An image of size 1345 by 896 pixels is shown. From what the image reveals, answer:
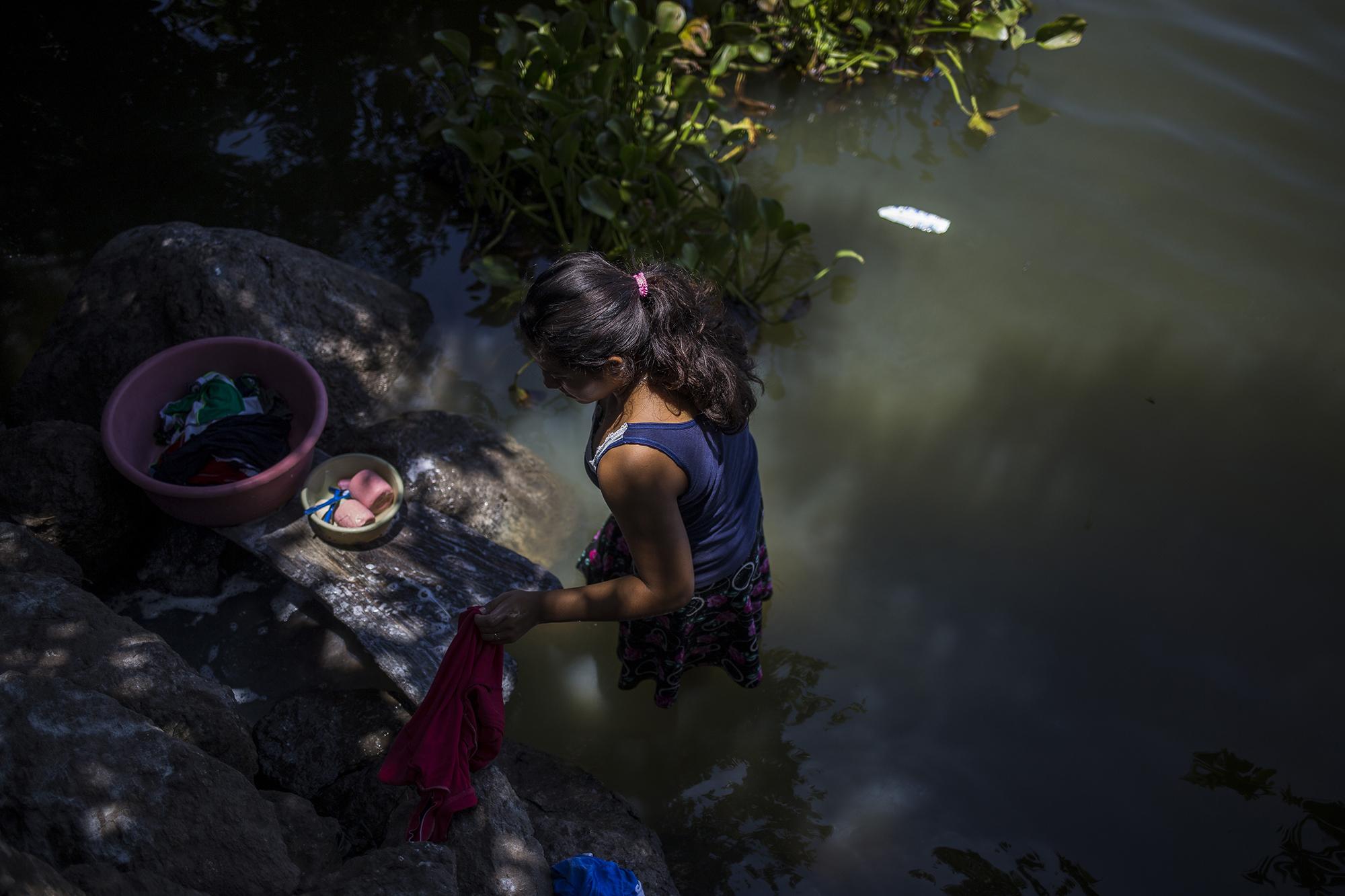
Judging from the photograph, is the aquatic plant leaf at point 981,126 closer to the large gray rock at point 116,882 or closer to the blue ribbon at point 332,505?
the blue ribbon at point 332,505

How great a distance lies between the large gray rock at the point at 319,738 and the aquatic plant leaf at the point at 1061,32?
515cm

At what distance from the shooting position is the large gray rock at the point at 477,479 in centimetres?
367

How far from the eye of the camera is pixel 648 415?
6.48 ft

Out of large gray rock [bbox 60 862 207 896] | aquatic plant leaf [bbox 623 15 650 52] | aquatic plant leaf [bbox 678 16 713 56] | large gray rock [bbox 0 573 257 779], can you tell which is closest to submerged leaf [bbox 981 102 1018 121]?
aquatic plant leaf [bbox 678 16 713 56]

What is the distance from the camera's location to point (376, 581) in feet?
10.5

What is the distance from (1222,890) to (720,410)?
2383 millimetres

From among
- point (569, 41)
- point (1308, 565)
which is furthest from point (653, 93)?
point (1308, 565)

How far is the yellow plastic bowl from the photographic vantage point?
3178 millimetres

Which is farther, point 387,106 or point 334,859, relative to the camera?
point 387,106

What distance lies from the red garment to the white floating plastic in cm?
365

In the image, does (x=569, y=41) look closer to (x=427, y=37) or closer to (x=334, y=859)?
(x=427, y=37)

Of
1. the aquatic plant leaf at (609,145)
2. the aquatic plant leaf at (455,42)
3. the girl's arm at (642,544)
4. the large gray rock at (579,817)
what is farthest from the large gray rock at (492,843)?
the aquatic plant leaf at (455,42)

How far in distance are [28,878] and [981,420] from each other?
12.5 ft

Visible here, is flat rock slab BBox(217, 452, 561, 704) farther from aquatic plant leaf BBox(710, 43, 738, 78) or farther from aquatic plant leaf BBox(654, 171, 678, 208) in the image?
aquatic plant leaf BBox(710, 43, 738, 78)
